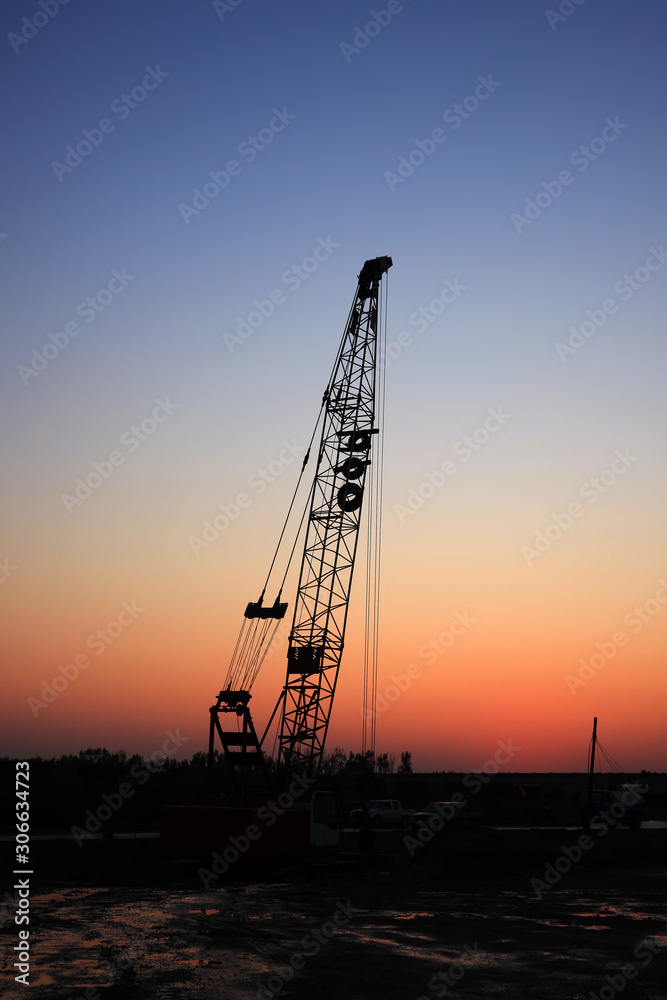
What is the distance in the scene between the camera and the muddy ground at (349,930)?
14.4 metres

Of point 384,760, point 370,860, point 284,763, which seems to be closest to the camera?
point 370,860

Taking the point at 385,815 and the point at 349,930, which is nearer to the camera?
the point at 349,930

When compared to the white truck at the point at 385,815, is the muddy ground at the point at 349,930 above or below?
above

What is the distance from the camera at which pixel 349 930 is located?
1953cm

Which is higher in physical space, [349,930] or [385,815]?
[349,930]

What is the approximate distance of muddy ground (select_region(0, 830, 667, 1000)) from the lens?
1441 centimetres

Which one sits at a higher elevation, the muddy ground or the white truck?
the muddy ground

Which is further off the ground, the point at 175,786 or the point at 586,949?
the point at 586,949

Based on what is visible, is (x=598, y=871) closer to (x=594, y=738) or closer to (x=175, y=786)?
(x=594, y=738)

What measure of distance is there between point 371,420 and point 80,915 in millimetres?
29649

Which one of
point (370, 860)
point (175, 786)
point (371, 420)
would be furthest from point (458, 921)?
point (175, 786)

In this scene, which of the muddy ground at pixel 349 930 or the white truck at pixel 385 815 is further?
the white truck at pixel 385 815

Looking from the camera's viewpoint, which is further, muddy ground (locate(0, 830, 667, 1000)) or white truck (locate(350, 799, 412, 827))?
white truck (locate(350, 799, 412, 827))

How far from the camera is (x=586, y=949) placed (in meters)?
17.8
